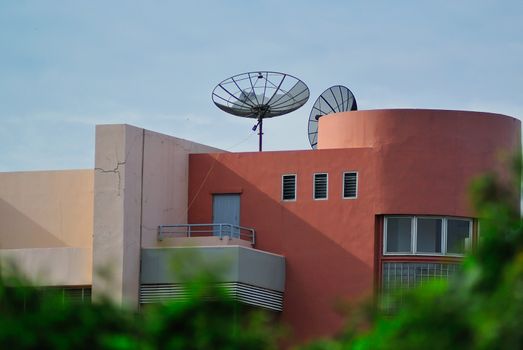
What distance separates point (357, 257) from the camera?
42.2m

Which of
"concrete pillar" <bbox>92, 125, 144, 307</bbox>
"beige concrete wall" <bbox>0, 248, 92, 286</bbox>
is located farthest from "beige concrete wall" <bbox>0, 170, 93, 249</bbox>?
"concrete pillar" <bbox>92, 125, 144, 307</bbox>

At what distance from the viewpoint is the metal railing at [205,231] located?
140ft

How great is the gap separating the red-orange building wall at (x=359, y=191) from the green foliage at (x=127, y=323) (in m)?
31.1

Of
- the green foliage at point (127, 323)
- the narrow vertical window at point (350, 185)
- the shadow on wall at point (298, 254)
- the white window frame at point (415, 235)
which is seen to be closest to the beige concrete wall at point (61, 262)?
the shadow on wall at point (298, 254)

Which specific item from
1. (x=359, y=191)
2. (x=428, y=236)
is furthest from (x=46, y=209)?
(x=428, y=236)

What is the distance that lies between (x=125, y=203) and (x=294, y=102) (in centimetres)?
786

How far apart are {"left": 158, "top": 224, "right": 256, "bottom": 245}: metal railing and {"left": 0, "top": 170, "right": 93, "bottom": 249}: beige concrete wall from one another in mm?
2418

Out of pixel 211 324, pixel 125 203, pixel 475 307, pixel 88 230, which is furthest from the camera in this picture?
pixel 88 230

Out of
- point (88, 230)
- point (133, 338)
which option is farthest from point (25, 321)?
point (88, 230)

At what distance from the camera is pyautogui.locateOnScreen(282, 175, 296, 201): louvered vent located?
43406 mm

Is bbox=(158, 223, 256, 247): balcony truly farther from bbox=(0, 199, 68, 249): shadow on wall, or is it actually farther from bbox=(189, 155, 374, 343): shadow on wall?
bbox=(0, 199, 68, 249): shadow on wall

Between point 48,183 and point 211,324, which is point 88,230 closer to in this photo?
point 48,183

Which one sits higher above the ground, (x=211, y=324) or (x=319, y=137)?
(x=319, y=137)

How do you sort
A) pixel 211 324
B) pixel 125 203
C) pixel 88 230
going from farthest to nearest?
pixel 88 230
pixel 125 203
pixel 211 324
